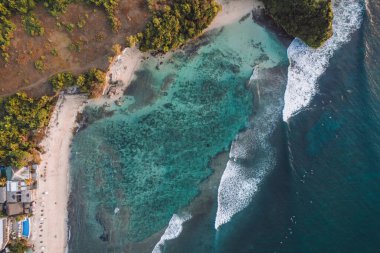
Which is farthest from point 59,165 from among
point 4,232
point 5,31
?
point 5,31

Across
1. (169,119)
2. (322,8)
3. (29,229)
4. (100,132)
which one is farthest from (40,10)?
(322,8)

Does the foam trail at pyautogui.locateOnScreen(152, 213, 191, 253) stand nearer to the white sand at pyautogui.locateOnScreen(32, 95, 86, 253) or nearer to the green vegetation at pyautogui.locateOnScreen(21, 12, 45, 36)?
the white sand at pyautogui.locateOnScreen(32, 95, 86, 253)

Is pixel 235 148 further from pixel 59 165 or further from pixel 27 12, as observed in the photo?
pixel 27 12

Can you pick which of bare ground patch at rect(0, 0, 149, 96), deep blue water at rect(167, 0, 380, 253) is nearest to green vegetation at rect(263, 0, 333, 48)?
deep blue water at rect(167, 0, 380, 253)

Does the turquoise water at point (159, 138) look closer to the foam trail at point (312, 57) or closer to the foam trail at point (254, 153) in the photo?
the foam trail at point (254, 153)

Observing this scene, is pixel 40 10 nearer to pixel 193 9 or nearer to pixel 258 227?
pixel 193 9
